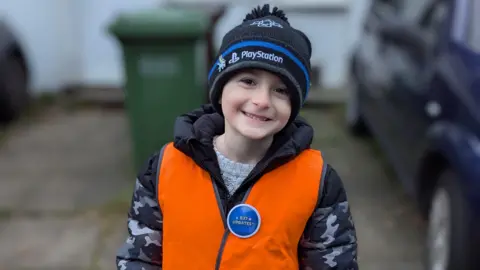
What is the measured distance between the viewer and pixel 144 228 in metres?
2.00

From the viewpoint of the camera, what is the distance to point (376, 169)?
5.87 metres

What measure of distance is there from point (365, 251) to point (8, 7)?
515 cm

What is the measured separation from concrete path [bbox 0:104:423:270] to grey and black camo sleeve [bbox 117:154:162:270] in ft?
7.23

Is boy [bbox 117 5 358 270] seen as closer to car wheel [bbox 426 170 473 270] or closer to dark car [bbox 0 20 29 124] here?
car wheel [bbox 426 170 473 270]

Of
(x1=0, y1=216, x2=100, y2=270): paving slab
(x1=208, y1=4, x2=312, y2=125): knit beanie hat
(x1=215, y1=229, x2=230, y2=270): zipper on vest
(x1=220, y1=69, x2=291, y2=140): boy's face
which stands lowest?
(x1=0, y1=216, x2=100, y2=270): paving slab

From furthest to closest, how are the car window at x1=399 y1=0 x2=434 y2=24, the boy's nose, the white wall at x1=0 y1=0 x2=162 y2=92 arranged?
the white wall at x1=0 y1=0 x2=162 y2=92 → the car window at x1=399 y1=0 x2=434 y2=24 → the boy's nose

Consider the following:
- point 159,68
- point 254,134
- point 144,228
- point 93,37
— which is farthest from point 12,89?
point 254,134

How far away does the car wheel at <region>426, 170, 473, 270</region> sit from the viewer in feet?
11.0

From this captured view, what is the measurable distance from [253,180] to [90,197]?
3539 mm

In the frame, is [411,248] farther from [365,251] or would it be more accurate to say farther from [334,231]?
[334,231]

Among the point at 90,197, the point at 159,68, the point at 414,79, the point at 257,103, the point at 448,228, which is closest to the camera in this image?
the point at 257,103

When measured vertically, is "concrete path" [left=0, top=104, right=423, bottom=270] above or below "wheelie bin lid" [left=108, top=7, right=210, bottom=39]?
below

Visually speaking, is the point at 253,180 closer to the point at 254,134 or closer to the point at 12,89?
the point at 254,134

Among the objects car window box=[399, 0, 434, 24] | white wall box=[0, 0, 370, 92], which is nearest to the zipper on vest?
car window box=[399, 0, 434, 24]
